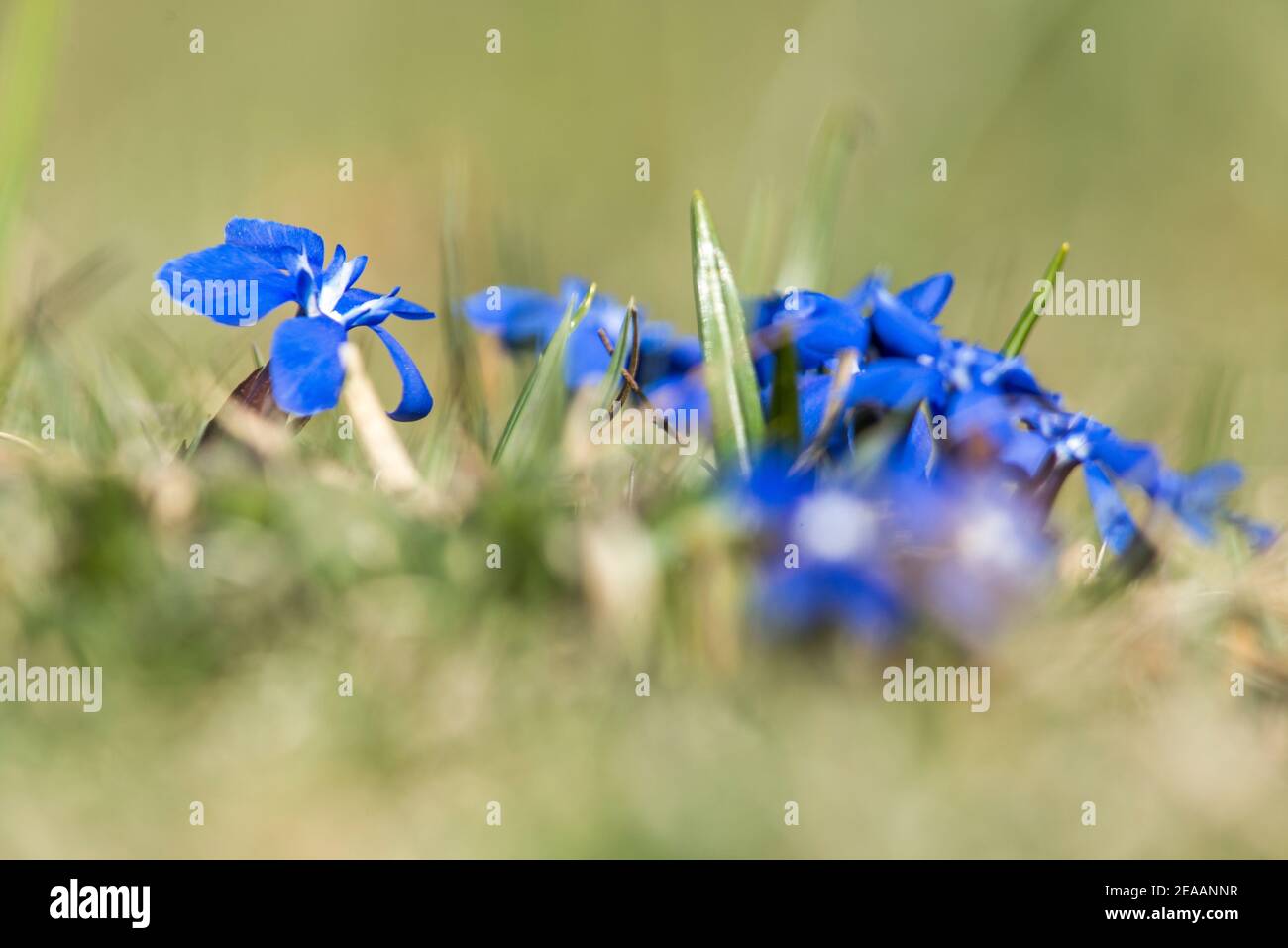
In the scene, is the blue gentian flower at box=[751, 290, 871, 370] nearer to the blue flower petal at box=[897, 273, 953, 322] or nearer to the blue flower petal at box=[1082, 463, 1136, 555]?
the blue flower petal at box=[897, 273, 953, 322]

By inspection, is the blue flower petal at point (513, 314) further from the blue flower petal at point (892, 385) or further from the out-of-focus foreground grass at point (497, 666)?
the blue flower petal at point (892, 385)

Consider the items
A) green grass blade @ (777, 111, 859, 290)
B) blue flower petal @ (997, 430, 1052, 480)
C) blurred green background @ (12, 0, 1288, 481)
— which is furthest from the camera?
blurred green background @ (12, 0, 1288, 481)

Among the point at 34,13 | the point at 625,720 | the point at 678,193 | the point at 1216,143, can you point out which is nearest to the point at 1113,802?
the point at 625,720

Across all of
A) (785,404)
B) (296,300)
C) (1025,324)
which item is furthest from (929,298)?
(296,300)

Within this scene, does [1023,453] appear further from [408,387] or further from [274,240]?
[274,240]

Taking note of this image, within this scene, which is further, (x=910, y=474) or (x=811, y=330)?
(x=811, y=330)

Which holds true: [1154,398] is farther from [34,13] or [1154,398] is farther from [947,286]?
[34,13]

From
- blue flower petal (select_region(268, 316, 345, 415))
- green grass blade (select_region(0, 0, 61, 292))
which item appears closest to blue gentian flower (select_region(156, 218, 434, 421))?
blue flower petal (select_region(268, 316, 345, 415))
